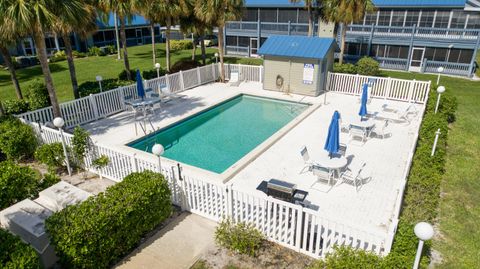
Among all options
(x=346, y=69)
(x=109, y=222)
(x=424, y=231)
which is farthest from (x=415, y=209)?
(x=346, y=69)

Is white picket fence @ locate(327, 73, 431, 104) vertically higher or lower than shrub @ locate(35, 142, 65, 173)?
higher

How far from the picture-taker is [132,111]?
17.1m

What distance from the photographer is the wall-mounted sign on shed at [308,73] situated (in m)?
19.0

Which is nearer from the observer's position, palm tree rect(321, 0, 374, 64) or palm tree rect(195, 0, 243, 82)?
palm tree rect(195, 0, 243, 82)

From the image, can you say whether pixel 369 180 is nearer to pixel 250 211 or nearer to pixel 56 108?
pixel 250 211

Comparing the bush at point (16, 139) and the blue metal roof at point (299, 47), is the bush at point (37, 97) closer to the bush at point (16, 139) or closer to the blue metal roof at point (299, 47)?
the bush at point (16, 139)

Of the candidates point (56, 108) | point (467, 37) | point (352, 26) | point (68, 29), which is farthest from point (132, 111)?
point (467, 37)

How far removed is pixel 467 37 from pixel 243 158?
24.5 meters

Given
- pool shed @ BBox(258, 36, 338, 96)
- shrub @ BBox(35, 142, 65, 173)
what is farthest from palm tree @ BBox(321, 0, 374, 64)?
shrub @ BBox(35, 142, 65, 173)

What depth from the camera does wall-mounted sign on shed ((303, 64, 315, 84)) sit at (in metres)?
19.0

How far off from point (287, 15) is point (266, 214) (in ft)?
97.0

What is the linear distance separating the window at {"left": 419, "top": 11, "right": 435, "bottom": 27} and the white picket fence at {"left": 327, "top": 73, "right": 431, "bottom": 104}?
13500 millimetres

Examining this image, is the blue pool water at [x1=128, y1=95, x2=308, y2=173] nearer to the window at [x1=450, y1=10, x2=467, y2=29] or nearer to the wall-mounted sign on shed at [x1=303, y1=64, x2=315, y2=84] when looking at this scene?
the wall-mounted sign on shed at [x1=303, y1=64, x2=315, y2=84]

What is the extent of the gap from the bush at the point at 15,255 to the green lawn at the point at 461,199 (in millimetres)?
8260
